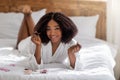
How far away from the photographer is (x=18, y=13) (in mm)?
3328

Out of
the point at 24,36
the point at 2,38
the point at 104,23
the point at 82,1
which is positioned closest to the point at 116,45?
the point at 104,23

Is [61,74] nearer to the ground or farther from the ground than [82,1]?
nearer to the ground

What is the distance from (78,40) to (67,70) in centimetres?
86

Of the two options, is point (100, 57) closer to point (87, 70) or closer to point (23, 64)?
point (87, 70)

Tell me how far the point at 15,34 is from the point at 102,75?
→ 136cm

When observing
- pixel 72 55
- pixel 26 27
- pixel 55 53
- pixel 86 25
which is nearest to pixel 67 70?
pixel 72 55

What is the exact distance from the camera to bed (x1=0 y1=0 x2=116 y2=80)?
2.06 meters

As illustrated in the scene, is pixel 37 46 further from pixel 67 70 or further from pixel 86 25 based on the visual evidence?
pixel 86 25

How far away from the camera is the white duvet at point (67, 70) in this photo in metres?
2.03

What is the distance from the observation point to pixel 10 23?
3.20 meters

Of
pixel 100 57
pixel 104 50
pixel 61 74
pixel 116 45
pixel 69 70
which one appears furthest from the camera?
pixel 116 45

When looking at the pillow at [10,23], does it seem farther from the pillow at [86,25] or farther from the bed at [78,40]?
the pillow at [86,25]

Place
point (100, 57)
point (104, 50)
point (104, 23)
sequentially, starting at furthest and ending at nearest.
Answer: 1. point (104, 23)
2. point (104, 50)
3. point (100, 57)

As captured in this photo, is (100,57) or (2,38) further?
(2,38)
